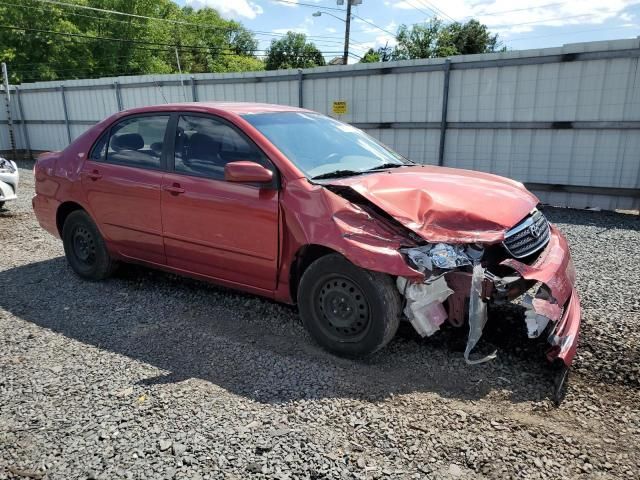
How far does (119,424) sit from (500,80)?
885 cm

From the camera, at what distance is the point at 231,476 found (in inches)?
93.0

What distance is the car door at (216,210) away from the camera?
3.68 meters

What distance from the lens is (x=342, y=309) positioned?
3.39m

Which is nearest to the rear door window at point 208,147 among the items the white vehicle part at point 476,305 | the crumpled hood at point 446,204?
the crumpled hood at point 446,204

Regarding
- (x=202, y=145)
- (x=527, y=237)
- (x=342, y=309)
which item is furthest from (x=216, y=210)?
(x=527, y=237)

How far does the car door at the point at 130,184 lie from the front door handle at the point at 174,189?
0.31 feet

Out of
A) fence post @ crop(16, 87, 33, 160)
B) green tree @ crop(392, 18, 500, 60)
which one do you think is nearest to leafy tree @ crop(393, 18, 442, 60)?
green tree @ crop(392, 18, 500, 60)

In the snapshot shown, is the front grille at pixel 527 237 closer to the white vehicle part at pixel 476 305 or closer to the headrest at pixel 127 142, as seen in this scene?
the white vehicle part at pixel 476 305

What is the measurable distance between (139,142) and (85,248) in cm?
134

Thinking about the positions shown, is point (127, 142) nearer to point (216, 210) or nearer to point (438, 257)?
point (216, 210)

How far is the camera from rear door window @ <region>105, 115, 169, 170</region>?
4.40 metres

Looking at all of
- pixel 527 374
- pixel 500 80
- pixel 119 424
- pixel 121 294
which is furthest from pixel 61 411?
pixel 500 80

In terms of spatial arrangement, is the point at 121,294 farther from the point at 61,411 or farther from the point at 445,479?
the point at 445,479

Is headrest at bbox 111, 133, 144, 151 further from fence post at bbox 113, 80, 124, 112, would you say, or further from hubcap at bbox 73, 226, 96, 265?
fence post at bbox 113, 80, 124, 112
